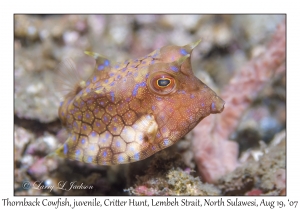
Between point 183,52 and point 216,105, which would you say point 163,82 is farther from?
point 216,105

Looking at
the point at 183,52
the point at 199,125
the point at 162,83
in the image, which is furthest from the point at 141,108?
the point at 199,125

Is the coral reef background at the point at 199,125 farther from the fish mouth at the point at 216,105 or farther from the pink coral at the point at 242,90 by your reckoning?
the fish mouth at the point at 216,105

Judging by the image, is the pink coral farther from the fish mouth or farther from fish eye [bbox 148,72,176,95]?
fish eye [bbox 148,72,176,95]

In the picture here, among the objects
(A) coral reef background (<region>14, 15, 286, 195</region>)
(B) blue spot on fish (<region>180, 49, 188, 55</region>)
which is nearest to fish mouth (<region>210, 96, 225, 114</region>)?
(B) blue spot on fish (<region>180, 49, 188, 55</region>)

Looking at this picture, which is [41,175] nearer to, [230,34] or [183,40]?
[183,40]
